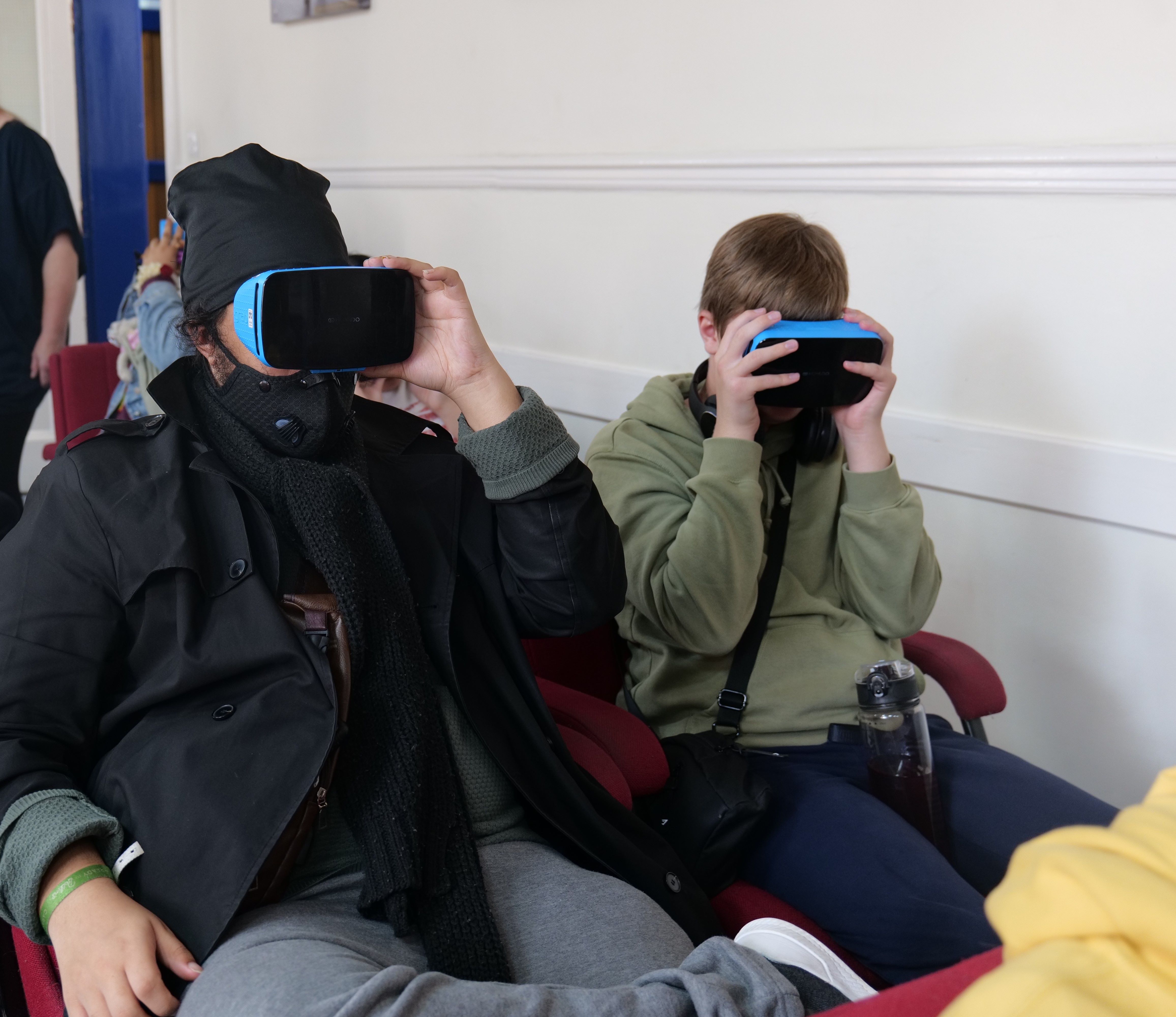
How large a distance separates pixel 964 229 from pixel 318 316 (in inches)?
57.3

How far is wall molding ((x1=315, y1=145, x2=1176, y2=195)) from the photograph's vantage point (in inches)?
75.0

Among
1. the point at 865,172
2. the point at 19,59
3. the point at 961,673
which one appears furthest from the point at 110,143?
the point at 961,673

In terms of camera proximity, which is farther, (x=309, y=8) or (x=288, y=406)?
(x=309, y=8)

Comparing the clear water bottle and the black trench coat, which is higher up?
the black trench coat

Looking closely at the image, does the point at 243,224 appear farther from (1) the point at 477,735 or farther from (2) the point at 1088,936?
(2) the point at 1088,936

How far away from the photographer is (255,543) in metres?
1.19

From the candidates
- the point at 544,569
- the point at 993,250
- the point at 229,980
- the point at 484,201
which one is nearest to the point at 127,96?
the point at 484,201

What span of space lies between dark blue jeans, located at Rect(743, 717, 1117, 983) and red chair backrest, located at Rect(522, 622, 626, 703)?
31 centimetres

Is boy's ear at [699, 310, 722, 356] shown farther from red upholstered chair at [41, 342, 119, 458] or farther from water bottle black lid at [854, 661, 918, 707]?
red upholstered chair at [41, 342, 119, 458]

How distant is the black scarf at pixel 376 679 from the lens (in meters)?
1.09

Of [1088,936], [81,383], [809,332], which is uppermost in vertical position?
[809,332]

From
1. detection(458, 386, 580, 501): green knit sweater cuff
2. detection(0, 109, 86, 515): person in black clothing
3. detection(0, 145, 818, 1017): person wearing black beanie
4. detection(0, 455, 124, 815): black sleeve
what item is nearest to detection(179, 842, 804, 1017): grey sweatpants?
detection(0, 145, 818, 1017): person wearing black beanie

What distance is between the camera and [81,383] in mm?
3107

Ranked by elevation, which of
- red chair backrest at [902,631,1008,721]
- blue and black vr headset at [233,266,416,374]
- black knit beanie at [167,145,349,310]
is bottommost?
red chair backrest at [902,631,1008,721]
